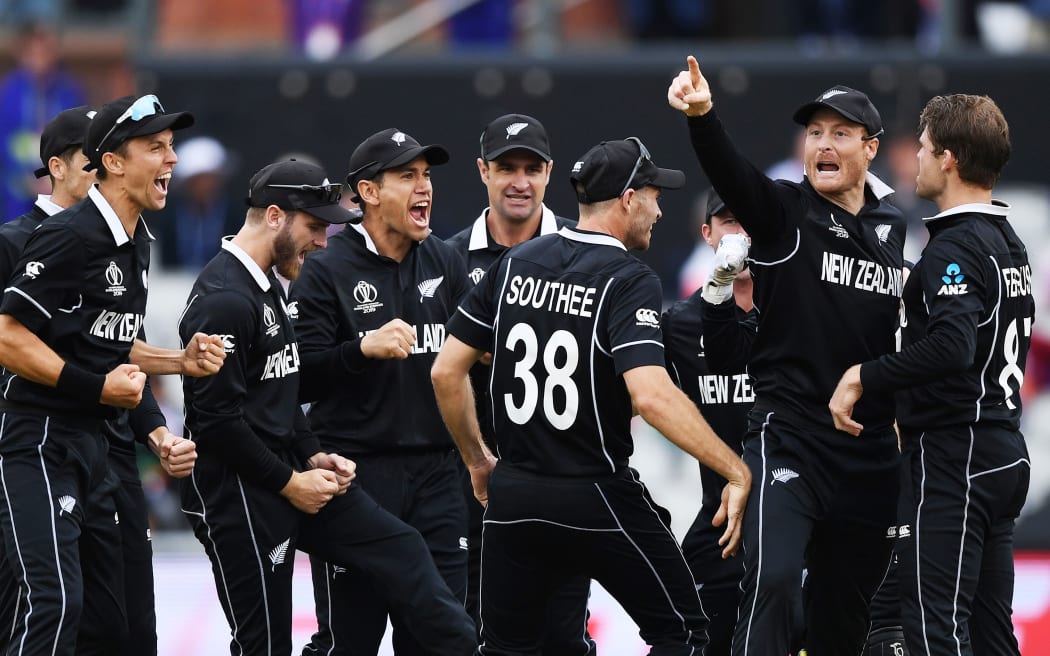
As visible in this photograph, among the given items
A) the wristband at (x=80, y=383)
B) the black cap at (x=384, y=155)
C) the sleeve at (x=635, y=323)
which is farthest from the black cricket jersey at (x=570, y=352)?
the wristband at (x=80, y=383)

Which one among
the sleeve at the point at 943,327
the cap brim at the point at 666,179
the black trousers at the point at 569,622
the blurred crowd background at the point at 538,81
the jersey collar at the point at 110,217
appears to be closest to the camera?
the sleeve at the point at 943,327

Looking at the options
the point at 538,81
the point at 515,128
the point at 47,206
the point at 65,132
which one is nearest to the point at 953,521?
the point at 515,128

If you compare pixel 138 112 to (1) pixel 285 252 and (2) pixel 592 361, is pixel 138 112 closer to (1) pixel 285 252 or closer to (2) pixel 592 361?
(1) pixel 285 252

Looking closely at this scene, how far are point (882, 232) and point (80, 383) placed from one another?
3.10m

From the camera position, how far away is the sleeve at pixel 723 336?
625 cm

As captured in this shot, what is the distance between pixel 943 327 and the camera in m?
5.68

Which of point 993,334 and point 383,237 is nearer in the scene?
point 993,334

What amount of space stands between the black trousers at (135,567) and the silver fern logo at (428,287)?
1477 mm

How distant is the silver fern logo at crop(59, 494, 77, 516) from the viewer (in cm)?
605

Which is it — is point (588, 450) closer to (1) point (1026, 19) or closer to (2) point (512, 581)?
(2) point (512, 581)

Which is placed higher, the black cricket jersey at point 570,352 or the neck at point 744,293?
the neck at point 744,293

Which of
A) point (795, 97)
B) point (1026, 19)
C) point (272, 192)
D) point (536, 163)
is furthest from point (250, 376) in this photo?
point (1026, 19)

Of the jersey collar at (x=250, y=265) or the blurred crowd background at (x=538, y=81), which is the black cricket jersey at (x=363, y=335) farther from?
the blurred crowd background at (x=538, y=81)

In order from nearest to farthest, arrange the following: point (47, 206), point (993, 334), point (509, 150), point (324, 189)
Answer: point (993, 334) → point (324, 189) → point (47, 206) → point (509, 150)
